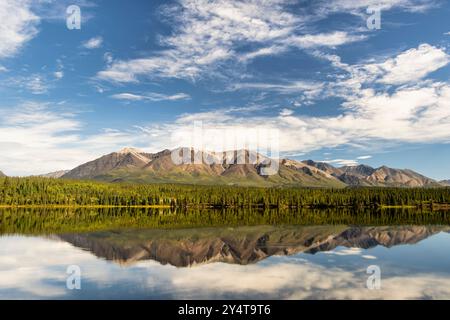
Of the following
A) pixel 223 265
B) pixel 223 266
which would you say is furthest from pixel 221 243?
pixel 223 266

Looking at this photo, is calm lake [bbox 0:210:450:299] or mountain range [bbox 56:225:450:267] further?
mountain range [bbox 56:225:450:267]

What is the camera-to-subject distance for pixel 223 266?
41875mm

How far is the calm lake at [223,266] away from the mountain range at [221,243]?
5.2 inches

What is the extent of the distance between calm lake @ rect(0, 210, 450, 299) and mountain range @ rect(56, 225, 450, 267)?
0.43 ft

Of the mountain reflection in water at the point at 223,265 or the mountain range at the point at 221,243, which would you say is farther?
the mountain range at the point at 221,243

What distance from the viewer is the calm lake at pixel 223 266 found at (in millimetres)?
30734

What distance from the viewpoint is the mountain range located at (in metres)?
48.1

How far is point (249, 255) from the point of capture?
49.8 m

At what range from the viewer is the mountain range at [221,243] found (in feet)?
158

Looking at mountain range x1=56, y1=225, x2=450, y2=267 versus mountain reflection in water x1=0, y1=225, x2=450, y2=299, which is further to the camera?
mountain range x1=56, y1=225, x2=450, y2=267

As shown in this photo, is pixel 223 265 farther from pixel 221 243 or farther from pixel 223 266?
pixel 221 243

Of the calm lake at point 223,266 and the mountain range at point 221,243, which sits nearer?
the calm lake at point 223,266
